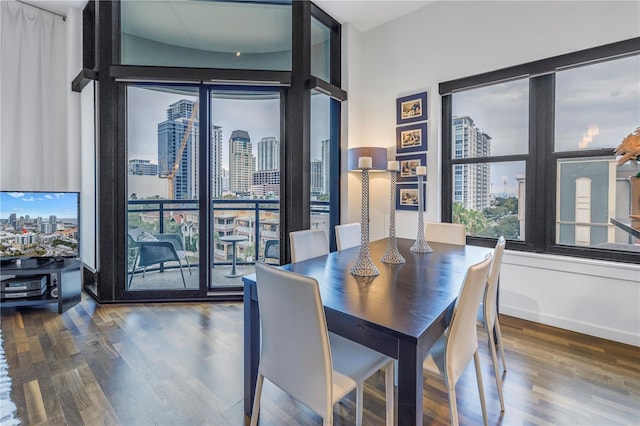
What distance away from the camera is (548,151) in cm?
290

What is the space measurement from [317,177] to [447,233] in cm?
162

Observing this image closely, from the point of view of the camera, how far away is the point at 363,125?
4.18 meters

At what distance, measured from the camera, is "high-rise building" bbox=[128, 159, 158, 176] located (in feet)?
11.1

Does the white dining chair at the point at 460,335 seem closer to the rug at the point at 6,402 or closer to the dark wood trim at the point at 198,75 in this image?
the rug at the point at 6,402

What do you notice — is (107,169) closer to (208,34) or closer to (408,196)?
(208,34)

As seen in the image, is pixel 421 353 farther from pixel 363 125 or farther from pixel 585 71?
pixel 363 125

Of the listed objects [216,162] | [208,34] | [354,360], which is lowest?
[354,360]

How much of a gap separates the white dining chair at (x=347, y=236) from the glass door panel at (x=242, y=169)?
1038 mm

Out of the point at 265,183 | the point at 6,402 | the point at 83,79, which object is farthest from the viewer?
the point at 265,183

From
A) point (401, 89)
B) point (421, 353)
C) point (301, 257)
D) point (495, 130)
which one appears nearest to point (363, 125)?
point (401, 89)

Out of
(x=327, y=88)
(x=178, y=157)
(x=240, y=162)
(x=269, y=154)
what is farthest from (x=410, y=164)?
(x=178, y=157)

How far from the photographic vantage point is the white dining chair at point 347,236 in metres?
2.66

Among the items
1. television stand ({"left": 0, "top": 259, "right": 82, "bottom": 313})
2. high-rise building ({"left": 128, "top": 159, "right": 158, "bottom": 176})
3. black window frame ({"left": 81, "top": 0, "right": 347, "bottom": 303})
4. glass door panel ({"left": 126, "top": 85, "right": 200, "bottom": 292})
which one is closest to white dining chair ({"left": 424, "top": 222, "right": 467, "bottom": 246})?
black window frame ({"left": 81, "top": 0, "right": 347, "bottom": 303})

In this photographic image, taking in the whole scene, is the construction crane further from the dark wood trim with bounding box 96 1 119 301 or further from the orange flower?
the orange flower
